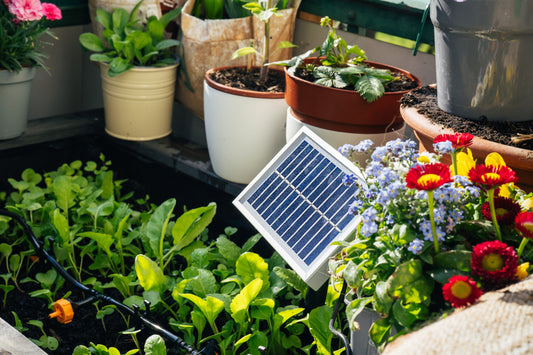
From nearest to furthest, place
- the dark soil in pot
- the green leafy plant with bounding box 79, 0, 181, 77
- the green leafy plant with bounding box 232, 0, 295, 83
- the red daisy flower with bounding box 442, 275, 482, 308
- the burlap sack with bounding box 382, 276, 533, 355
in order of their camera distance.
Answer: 1. the burlap sack with bounding box 382, 276, 533, 355
2. the red daisy flower with bounding box 442, 275, 482, 308
3. the green leafy plant with bounding box 232, 0, 295, 83
4. the dark soil in pot
5. the green leafy plant with bounding box 79, 0, 181, 77

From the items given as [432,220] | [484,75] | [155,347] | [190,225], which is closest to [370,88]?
[484,75]

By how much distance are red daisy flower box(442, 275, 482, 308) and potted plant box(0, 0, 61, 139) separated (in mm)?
1973

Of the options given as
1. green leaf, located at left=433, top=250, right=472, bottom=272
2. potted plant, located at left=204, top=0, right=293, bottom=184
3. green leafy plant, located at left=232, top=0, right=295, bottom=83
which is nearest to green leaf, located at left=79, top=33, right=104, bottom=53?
potted plant, located at left=204, top=0, right=293, bottom=184

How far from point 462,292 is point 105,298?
111 centimetres

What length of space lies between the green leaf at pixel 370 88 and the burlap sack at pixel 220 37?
632 millimetres

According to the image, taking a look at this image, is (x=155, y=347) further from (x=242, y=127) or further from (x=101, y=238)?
(x=242, y=127)

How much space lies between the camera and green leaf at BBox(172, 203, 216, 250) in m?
1.98

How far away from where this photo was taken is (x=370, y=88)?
1.84 metres

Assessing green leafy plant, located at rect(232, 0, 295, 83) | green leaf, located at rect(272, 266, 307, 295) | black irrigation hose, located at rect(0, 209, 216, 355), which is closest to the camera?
black irrigation hose, located at rect(0, 209, 216, 355)

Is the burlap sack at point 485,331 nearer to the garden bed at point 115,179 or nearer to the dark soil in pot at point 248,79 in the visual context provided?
the garden bed at point 115,179

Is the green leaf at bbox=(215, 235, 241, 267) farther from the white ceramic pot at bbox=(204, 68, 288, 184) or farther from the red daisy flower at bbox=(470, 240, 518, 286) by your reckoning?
the red daisy flower at bbox=(470, 240, 518, 286)

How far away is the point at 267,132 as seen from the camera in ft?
7.38

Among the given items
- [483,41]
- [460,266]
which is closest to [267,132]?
[483,41]

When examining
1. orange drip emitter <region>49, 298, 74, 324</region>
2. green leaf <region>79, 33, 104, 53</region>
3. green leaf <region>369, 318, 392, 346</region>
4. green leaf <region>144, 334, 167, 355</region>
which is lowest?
orange drip emitter <region>49, 298, 74, 324</region>
